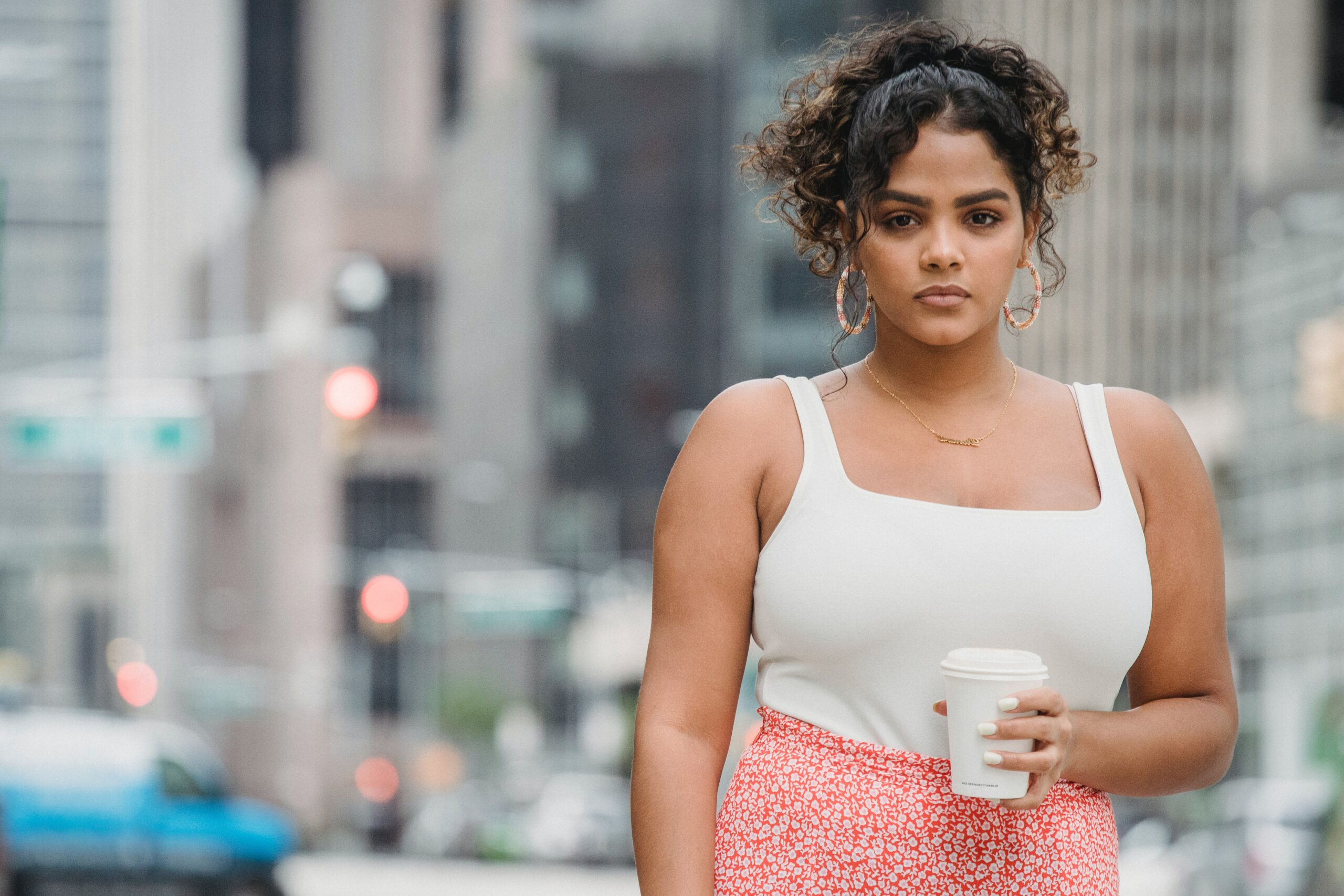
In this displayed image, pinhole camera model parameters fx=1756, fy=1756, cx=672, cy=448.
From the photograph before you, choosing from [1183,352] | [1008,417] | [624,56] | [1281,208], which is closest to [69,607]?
[1281,208]

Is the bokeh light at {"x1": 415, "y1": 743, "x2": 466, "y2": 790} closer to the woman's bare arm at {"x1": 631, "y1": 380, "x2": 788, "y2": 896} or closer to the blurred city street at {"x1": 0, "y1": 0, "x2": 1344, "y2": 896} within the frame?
the blurred city street at {"x1": 0, "y1": 0, "x2": 1344, "y2": 896}

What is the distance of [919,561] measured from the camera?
164 centimetres

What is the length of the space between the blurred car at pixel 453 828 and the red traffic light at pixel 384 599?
30.8 feet

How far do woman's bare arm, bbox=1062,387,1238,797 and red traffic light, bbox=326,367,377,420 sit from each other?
8.42m

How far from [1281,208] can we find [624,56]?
4209cm

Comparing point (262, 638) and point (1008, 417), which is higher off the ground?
point (1008, 417)

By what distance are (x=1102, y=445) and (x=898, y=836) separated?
17.2 inches

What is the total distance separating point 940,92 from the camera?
1.68m

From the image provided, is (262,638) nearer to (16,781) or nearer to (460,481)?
(460,481)

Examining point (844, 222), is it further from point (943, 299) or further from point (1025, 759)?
point (1025, 759)

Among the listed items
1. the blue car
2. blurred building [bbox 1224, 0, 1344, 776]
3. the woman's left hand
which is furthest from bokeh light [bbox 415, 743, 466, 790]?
the woman's left hand

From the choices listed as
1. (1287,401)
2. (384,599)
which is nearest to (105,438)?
(384,599)

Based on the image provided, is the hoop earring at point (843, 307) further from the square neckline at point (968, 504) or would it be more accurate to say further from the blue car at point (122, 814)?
the blue car at point (122, 814)

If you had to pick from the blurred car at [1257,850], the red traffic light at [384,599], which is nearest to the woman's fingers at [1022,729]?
the blurred car at [1257,850]
